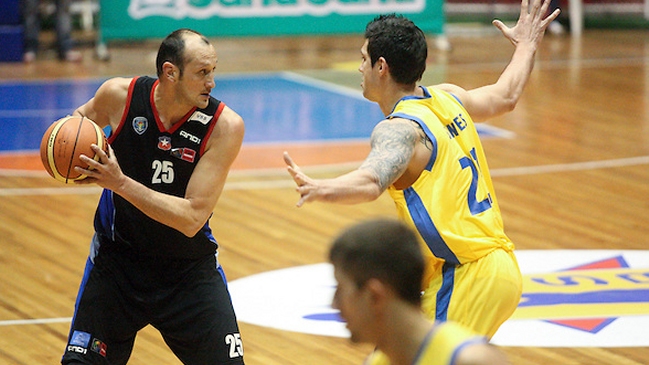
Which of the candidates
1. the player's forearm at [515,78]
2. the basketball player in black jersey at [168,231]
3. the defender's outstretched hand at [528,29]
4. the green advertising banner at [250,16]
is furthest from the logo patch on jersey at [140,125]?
the green advertising banner at [250,16]

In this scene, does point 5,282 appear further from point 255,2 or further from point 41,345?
point 255,2

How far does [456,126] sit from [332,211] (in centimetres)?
495

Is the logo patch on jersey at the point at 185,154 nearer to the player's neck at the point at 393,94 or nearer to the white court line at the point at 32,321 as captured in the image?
the player's neck at the point at 393,94

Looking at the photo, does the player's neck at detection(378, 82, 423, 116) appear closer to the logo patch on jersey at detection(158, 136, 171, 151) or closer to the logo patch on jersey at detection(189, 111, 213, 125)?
the logo patch on jersey at detection(189, 111, 213, 125)

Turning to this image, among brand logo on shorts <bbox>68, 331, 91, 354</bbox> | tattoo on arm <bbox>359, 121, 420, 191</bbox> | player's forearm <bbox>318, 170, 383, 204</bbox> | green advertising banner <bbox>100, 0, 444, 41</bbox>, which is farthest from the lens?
green advertising banner <bbox>100, 0, 444, 41</bbox>

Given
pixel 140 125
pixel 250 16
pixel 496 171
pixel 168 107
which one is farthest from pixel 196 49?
pixel 250 16

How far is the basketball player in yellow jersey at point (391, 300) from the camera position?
262cm

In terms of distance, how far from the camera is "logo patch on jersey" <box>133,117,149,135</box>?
15.3 ft

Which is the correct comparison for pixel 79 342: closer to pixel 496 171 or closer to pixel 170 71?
pixel 170 71

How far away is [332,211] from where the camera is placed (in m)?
9.12

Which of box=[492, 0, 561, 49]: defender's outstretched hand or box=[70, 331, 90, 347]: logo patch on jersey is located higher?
box=[492, 0, 561, 49]: defender's outstretched hand

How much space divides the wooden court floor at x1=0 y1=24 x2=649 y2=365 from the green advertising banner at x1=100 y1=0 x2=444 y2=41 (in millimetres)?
755

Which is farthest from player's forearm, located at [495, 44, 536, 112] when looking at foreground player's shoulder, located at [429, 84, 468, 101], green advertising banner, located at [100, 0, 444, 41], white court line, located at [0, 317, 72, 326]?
green advertising banner, located at [100, 0, 444, 41]

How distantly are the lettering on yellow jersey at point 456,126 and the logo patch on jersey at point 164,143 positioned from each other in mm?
1243
